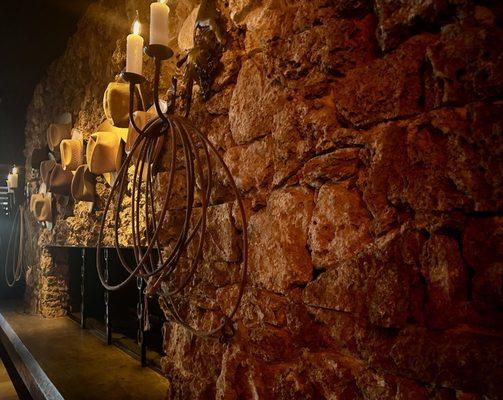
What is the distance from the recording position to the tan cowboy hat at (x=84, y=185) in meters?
2.72

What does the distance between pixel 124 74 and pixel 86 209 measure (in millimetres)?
1790

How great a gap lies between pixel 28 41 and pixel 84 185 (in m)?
1.40

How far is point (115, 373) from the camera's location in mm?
2305

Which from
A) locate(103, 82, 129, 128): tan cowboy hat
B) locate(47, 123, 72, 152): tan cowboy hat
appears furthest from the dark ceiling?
locate(103, 82, 129, 128): tan cowboy hat

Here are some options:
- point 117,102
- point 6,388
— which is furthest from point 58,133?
point 6,388

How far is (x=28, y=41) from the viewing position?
10.2 feet

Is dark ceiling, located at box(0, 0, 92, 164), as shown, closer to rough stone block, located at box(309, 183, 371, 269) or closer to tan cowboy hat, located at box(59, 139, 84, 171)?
tan cowboy hat, located at box(59, 139, 84, 171)

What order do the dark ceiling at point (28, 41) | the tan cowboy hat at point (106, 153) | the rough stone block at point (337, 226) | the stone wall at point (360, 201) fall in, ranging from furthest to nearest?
the dark ceiling at point (28, 41) < the tan cowboy hat at point (106, 153) < the rough stone block at point (337, 226) < the stone wall at point (360, 201)

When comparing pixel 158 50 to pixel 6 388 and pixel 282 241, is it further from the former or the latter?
pixel 6 388

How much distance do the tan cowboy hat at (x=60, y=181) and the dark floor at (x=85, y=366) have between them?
4.02 ft

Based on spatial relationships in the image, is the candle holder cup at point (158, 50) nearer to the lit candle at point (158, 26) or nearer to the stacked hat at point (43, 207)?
the lit candle at point (158, 26)

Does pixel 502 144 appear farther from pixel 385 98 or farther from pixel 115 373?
pixel 115 373

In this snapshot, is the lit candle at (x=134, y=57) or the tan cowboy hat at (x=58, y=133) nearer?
the lit candle at (x=134, y=57)

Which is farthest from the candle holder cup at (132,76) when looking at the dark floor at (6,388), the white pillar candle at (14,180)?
the white pillar candle at (14,180)
